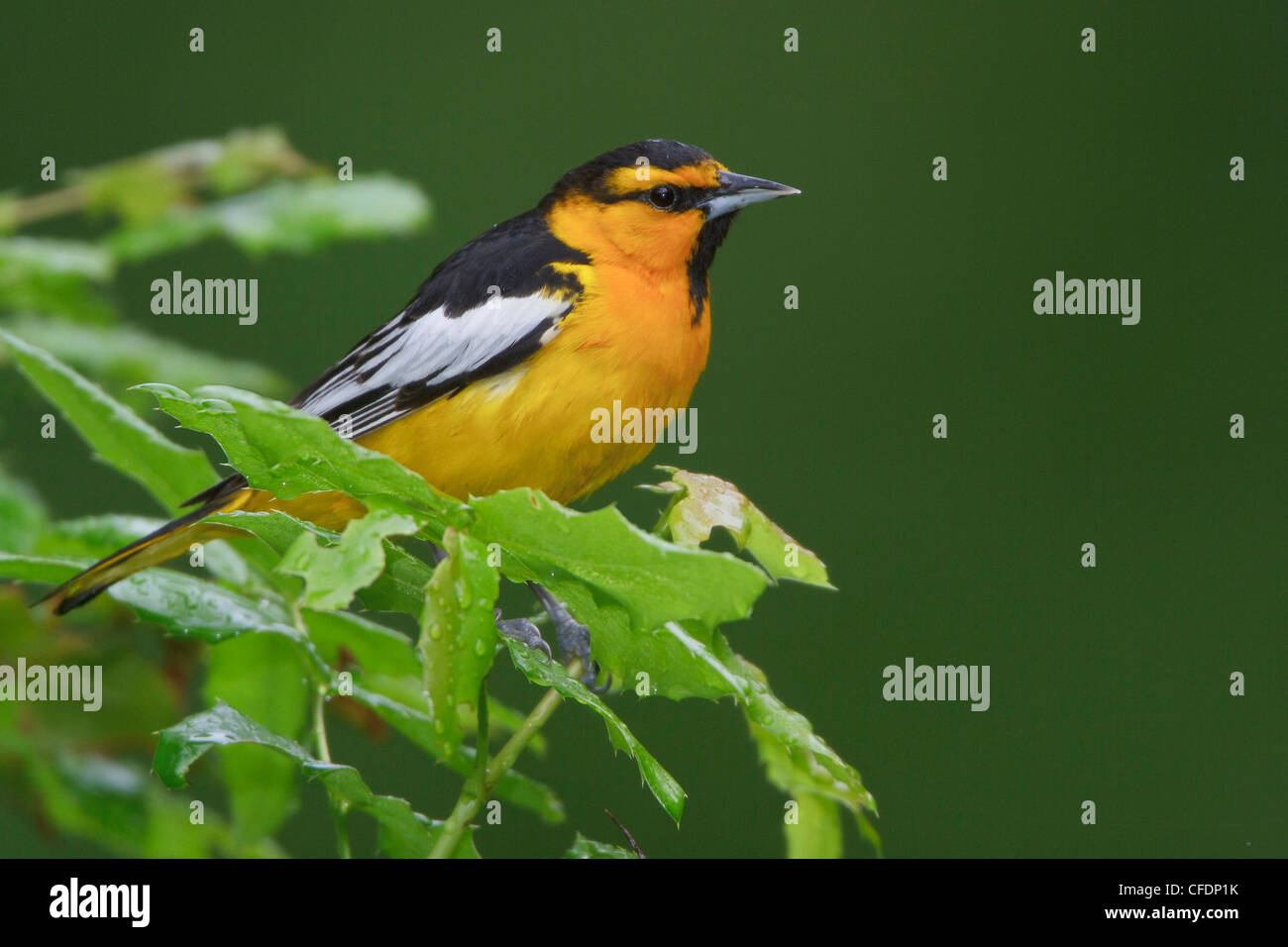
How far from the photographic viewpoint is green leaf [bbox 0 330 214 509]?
62.0 inches

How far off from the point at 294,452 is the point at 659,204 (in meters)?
1.86

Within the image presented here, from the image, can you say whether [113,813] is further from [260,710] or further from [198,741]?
[198,741]

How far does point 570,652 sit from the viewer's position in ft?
7.44

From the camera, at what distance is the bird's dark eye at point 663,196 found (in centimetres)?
293

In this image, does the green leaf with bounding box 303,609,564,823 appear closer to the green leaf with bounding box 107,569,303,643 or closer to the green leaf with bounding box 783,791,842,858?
the green leaf with bounding box 107,569,303,643

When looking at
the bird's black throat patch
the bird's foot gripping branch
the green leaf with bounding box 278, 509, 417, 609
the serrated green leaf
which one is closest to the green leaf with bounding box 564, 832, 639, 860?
the bird's foot gripping branch

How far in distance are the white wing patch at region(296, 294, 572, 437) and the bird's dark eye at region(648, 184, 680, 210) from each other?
1.39 ft

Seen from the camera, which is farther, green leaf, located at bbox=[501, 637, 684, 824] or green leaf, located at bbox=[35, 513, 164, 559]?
green leaf, located at bbox=[35, 513, 164, 559]

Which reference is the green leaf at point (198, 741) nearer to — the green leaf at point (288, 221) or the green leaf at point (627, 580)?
the green leaf at point (627, 580)

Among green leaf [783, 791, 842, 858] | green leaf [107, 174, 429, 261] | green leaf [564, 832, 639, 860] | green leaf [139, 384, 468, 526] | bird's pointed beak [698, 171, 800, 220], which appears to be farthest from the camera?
bird's pointed beak [698, 171, 800, 220]

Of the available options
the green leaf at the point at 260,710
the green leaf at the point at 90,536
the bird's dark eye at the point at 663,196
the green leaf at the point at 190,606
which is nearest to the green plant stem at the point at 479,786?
the green leaf at the point at 190,606

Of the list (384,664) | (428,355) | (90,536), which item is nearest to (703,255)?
(428,355)

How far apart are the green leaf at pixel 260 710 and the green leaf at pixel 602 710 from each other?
2.10 ft
